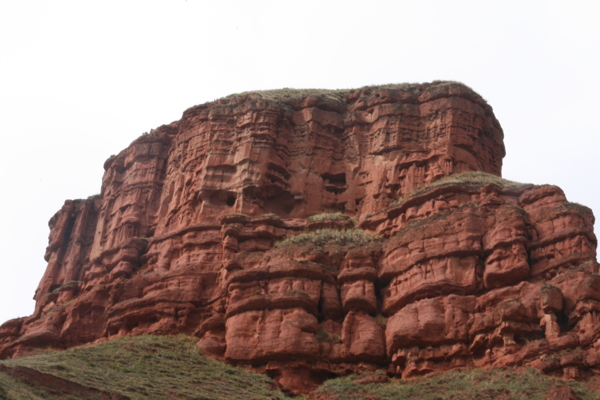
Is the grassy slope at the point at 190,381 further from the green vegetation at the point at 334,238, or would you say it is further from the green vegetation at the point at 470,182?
the green vegetation at the point at 470,182

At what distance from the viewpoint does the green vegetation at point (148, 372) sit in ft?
152

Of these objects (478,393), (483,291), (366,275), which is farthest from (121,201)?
(478,393)

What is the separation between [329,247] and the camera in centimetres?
6062

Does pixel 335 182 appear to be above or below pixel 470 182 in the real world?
above

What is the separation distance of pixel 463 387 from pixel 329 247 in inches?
613

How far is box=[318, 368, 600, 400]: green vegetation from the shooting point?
146 feet

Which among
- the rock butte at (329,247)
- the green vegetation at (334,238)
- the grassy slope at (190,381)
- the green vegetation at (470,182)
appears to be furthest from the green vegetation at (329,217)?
the grassy slope at (190,381)

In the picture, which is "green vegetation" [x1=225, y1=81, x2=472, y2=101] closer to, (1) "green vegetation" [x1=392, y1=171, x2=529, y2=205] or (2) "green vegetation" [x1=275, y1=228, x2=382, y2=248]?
(1) "green vegetation" [x1=392, y1=171, x2=529, y2=205]

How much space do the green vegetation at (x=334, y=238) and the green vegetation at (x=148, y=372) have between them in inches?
346

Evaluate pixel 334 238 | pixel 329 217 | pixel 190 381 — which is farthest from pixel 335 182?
pixel 190 381

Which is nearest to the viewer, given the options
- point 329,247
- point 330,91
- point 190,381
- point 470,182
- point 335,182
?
point 190,381

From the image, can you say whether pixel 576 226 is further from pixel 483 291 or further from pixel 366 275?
pixel 366 275

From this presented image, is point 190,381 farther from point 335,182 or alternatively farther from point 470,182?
point 335,182

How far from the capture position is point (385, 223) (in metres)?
63.0
